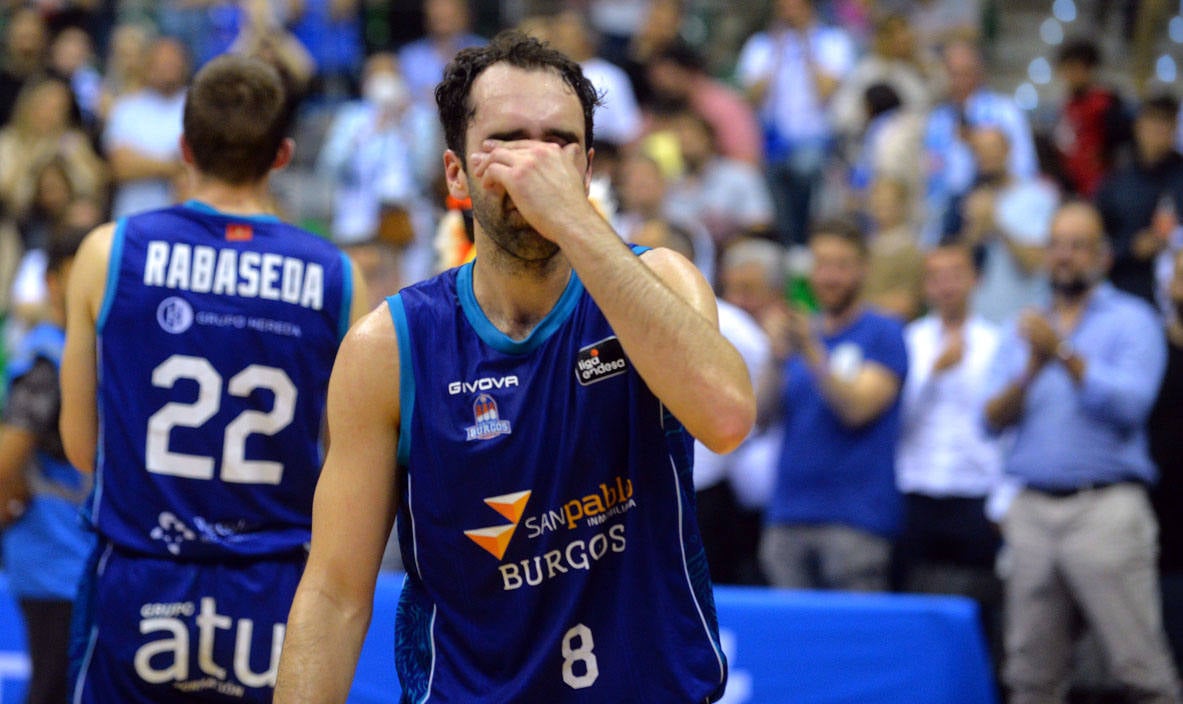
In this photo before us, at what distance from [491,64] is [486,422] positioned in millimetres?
755

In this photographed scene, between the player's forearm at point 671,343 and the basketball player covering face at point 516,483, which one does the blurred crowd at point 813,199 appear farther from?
the player's forearm at point 671,343

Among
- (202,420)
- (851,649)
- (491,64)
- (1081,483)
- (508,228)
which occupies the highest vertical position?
(491,64)

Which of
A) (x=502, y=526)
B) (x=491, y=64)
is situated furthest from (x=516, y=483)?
(x=491, y=64)

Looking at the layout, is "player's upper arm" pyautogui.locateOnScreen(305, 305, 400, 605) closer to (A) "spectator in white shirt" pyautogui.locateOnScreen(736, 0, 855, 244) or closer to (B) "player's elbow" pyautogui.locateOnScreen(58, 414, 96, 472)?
(B) "player's elbow" pyautogui.locateOnScreen(58, 414, 96, 472)

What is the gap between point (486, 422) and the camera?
10.2ft

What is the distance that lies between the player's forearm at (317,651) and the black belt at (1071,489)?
533 centimetres

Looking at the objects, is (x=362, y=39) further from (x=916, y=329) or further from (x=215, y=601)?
(x=215, y=601)

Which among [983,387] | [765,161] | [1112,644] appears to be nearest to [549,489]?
[1112,644]

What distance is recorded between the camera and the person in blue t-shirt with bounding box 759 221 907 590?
26.0ft

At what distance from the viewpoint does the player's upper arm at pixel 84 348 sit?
4.41m

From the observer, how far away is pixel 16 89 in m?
14.0

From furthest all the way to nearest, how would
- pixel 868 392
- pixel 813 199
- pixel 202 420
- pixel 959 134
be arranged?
pixel 813 199, pixel 959 134, pixel 868 392, pixel 202 420

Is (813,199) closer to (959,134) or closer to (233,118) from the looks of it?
(959,134)

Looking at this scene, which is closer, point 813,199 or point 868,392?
point 868,392
